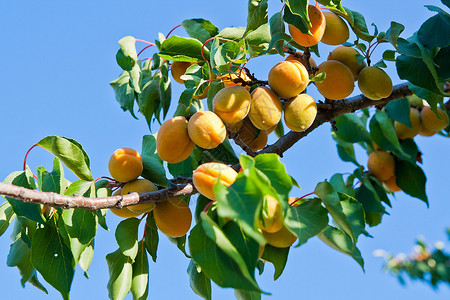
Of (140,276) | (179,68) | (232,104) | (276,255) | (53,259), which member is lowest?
(276,255)

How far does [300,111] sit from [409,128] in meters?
0.95

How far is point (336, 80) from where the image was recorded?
1229 millimetres

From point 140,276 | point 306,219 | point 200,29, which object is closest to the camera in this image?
point 306,219

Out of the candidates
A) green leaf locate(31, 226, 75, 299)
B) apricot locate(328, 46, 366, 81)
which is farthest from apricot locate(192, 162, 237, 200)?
apricot locate(328, 46, 366, 81)

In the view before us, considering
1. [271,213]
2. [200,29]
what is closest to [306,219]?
[271,213]

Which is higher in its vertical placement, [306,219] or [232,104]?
[232,104]

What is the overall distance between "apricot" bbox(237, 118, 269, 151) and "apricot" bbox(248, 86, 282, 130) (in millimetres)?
144

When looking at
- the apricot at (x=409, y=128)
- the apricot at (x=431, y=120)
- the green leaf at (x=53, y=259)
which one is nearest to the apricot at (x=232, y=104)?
the green leaf at (x=53, y=259)

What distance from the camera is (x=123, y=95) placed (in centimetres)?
158

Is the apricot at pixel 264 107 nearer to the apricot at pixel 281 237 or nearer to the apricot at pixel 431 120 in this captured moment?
the apricot at pixel 281 237

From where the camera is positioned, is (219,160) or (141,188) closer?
(141,188)

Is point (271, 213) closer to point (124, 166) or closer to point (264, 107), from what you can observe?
point (264, 107)

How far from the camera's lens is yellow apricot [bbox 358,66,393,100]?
1264 mm

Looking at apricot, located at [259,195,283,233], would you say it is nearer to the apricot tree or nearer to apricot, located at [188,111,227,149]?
the apricot tree
